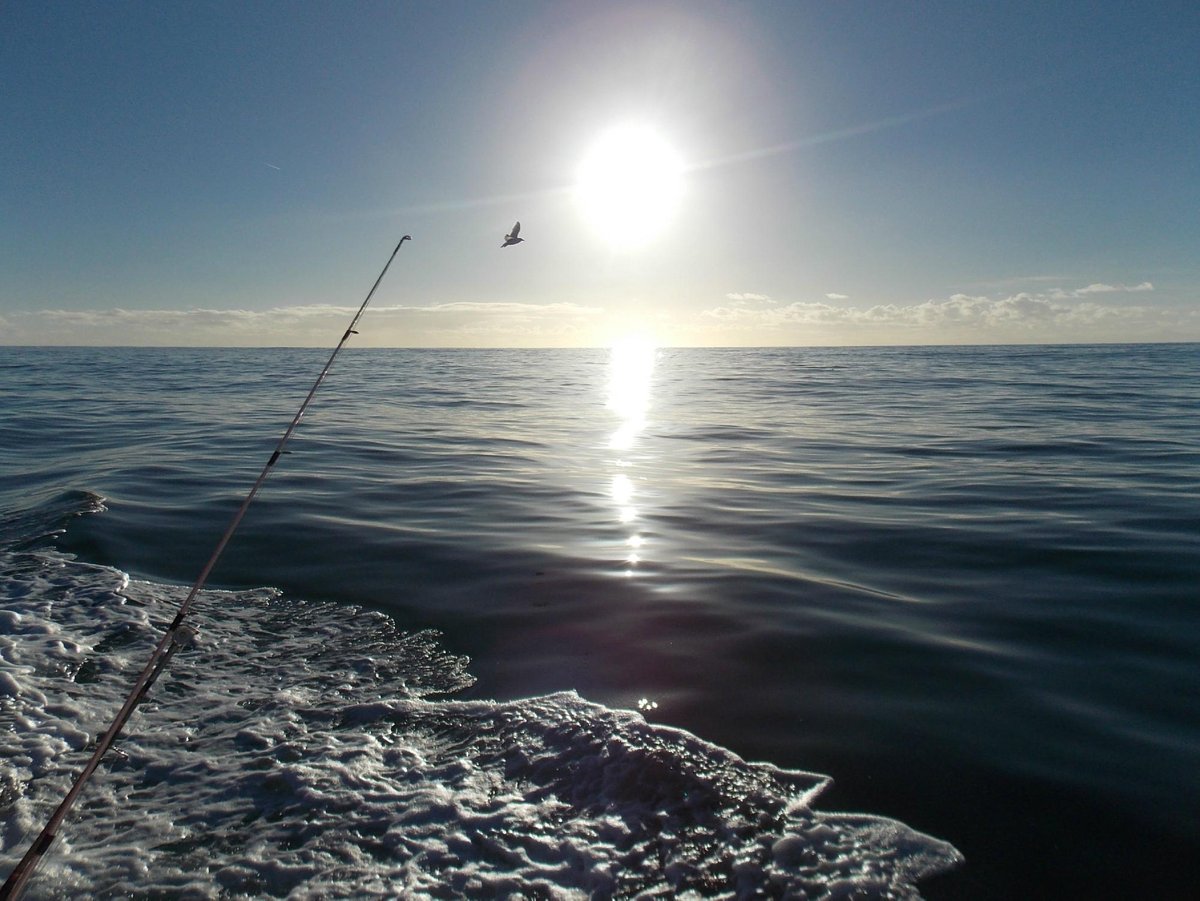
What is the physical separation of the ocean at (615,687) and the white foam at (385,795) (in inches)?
0.6

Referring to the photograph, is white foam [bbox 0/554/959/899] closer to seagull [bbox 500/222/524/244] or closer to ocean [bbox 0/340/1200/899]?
ocean [bbox 0/340/1200/899]

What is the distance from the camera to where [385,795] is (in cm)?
309

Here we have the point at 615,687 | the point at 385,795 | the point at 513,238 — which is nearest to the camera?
the point at 385,795

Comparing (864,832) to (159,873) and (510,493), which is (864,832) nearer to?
(159,873)

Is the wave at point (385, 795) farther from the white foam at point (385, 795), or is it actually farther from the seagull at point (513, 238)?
the seagull at point (513, 238)

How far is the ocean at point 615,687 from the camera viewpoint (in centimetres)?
274

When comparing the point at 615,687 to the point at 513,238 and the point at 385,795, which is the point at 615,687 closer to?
the point at 385,795

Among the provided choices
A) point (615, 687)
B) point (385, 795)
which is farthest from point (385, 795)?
point (615, 687)

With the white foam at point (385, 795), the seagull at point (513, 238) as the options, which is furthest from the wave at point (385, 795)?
the seagull at point (513, 238)

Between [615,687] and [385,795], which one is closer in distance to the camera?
[385,795]

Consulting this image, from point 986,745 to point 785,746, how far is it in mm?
964

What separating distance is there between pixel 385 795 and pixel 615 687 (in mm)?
1418

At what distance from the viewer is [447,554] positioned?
6633 mm

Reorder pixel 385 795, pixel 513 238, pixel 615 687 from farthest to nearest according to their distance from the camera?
1. pixel 513 238
2. pixel 615 687
3. pixel 385 795
